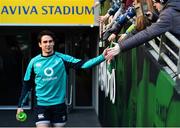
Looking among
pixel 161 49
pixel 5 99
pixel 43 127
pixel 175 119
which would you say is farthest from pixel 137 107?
pixel 5 99

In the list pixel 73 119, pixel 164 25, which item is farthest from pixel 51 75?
pixel 73 119

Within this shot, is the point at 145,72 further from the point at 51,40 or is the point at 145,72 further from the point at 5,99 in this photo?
the point at 5,99

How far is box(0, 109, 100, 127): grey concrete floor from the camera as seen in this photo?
1384 centimetres

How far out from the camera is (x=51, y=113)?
6.19 m

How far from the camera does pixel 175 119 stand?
4.16m

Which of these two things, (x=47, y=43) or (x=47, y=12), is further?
(x=47, y=12)

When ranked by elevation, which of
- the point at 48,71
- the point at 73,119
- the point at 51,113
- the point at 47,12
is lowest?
the point at 73,119

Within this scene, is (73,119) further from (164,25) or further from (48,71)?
(164,25)

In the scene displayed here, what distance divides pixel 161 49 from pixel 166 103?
66cm

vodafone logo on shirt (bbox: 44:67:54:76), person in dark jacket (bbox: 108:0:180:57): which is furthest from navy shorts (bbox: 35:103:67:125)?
person in dark jacket (bbox: 108:0:180:57)

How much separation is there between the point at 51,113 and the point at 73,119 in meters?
8.83

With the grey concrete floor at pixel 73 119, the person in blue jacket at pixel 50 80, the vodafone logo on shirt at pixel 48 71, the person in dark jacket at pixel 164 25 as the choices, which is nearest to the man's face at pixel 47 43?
the person in blue jacket at pixel 50 80

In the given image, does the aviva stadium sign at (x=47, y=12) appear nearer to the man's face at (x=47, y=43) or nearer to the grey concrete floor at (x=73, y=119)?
the grey concrete floor at (x=73, y=119)

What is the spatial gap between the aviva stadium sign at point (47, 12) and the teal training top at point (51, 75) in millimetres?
7272
